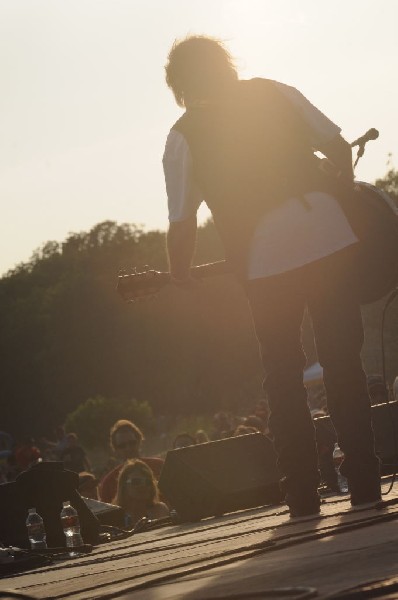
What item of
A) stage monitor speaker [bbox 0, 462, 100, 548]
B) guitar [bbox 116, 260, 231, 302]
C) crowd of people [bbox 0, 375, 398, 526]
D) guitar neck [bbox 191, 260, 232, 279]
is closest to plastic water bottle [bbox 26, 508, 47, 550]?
stage monitor speaker [bbox 0, 462, 100, 548]

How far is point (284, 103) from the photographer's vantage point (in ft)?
18.2

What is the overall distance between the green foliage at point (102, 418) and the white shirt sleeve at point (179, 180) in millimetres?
39205

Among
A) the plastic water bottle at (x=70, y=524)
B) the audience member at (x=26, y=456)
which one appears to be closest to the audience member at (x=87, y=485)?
the plastic water bottle at (x=70, y=524)

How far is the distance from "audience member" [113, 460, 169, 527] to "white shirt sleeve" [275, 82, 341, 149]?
5.12m

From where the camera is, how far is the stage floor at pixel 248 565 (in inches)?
109

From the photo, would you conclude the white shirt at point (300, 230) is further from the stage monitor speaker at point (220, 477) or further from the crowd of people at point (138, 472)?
the stage monitor speaker at point (220, 477)

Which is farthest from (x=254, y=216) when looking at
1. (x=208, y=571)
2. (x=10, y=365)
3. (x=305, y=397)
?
(x=10, y=365)

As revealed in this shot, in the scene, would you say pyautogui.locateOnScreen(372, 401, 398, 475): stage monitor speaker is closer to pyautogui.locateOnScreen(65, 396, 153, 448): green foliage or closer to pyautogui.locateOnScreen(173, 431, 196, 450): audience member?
pyautogui.locateOnScreen(173, 431, 196, 450): audience member

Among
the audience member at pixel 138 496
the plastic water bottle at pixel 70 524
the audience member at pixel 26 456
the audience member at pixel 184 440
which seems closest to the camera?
the plastic water bottle at pixel 70 524

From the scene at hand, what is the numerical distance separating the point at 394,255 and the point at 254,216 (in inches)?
22.1

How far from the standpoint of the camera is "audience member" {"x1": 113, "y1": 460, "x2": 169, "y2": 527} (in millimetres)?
10305

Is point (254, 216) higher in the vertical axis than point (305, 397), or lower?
higher

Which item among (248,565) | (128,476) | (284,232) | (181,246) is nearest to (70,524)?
(181,246)

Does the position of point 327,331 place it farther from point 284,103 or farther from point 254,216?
point 284,103
